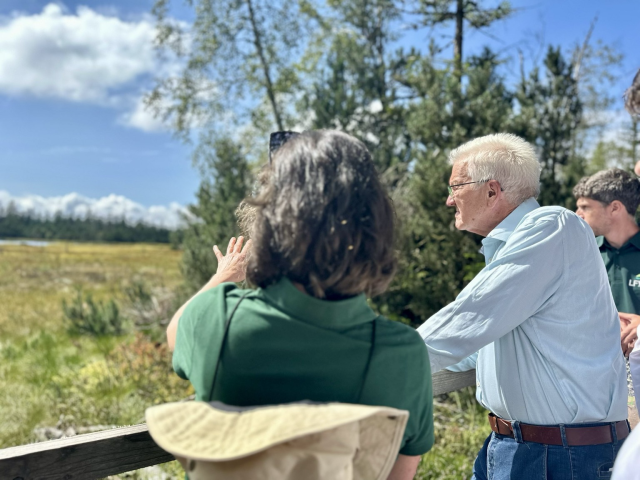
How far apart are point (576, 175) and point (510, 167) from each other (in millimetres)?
7067

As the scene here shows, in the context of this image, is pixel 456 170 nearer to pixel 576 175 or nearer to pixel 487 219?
pixel 487 219

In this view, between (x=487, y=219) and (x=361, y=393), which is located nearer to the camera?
(x=361, y=393)

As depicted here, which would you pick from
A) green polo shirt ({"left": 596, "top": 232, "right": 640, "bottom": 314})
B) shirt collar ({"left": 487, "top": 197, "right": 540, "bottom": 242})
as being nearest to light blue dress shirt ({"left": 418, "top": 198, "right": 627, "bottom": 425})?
shirt collar ({"left": 487, "top": 197, "right": 540, "bottom": 242})

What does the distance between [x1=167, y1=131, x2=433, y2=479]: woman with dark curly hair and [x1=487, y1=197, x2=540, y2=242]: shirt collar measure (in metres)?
0.87

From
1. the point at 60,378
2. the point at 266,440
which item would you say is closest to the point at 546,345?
the point at 266,440

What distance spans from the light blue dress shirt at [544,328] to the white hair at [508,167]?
23 centimetres

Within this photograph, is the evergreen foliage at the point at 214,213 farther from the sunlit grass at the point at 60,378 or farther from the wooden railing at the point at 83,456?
the wooden railing at the point at 83,456

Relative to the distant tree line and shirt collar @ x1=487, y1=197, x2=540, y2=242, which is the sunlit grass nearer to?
shirt collar @ x1=487, y1=197, x2=540, y2=242

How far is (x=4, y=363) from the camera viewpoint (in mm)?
9211

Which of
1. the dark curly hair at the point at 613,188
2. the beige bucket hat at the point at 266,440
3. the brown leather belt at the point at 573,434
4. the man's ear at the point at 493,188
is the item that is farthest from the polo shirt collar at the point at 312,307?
the dark curly hair at the point at 613,188

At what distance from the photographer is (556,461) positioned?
164cm

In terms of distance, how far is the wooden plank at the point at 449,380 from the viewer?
2230 mm

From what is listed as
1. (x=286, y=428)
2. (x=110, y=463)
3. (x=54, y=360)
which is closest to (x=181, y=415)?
(x=286, y=428)

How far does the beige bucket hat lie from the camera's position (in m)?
0.86
